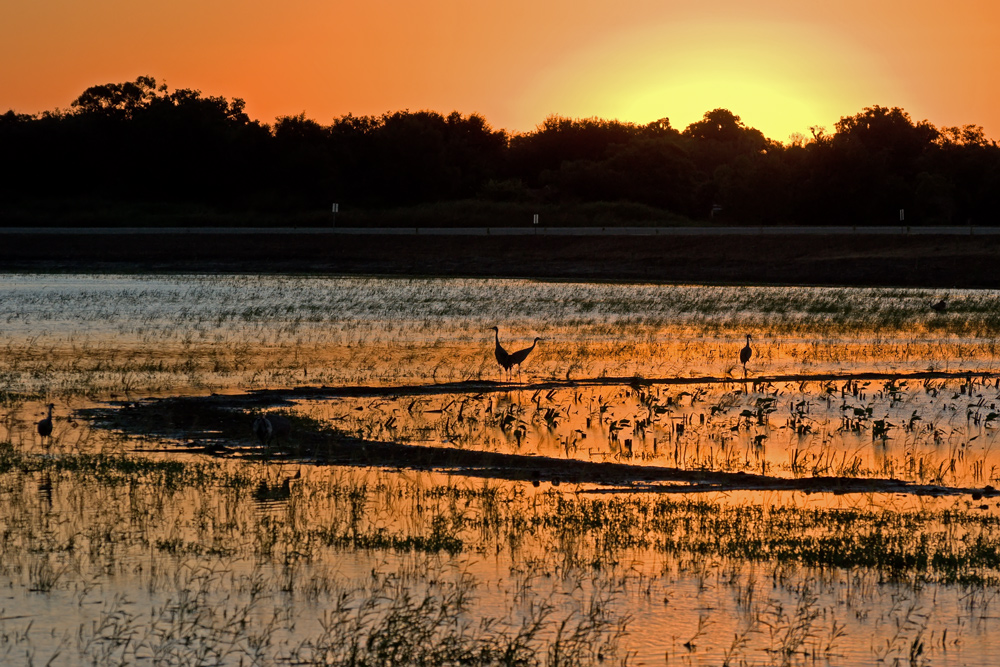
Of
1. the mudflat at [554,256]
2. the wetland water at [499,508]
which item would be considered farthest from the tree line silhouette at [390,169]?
the wetland water at [499,508]

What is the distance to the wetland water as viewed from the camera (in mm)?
8914

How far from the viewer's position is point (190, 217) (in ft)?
297

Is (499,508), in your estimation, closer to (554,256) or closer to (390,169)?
(554,256)

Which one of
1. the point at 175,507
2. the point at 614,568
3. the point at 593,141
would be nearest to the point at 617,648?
the point at 614,568

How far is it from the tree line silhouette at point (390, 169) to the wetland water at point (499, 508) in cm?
6222

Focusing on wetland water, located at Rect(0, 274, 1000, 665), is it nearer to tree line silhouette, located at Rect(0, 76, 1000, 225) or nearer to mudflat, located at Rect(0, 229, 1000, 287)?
mudflat, located at Rect(0, 229, 1000, 287)

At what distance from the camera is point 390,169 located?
10444cm

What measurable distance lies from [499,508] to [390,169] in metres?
93.6

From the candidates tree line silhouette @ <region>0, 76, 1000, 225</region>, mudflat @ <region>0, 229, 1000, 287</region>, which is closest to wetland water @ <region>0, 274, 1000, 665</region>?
mudflat @ <region>0, 229, 1000, 287</region>

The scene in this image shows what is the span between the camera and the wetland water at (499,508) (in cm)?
891

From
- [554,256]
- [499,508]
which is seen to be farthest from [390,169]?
[499,508]

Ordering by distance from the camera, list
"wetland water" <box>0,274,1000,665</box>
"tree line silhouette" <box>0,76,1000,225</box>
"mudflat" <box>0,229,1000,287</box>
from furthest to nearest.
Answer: "tree line silhouette" <box>0,76,1000,225</box> → "mudflat" <box>0,229,1000,287</box> → "wetland water" <box>0,274,1000,665</box>

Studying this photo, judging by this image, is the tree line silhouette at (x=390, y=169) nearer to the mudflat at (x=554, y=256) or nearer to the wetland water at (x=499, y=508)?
the mudflat at (x=554, y=256)

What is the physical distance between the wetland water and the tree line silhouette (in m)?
62.2
